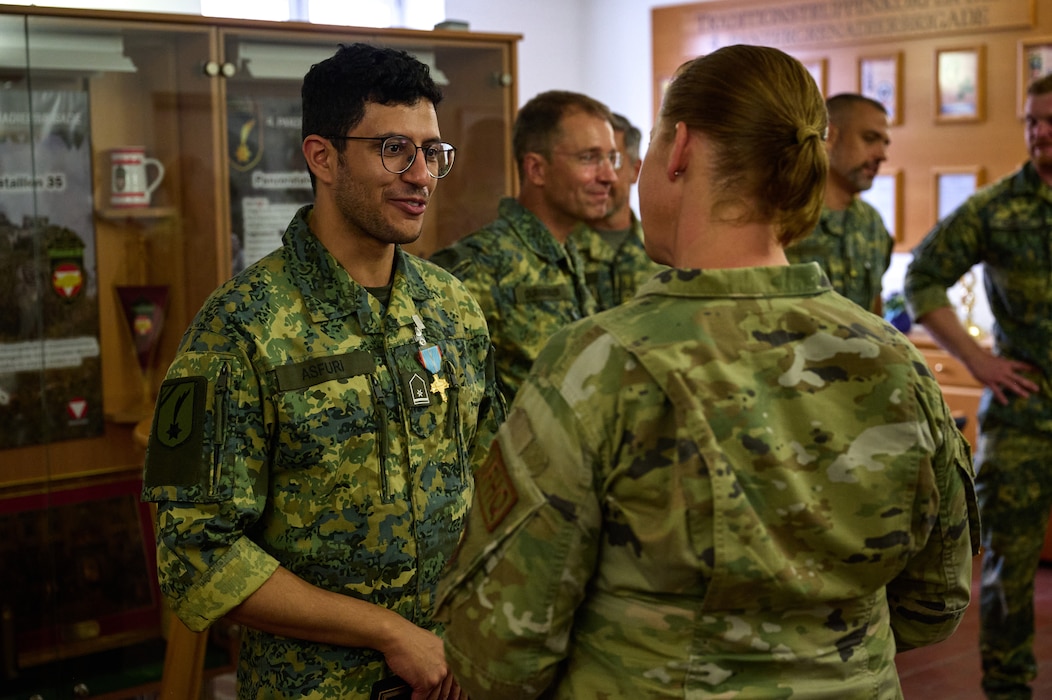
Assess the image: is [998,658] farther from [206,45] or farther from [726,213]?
[206,45]

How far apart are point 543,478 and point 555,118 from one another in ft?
7.09

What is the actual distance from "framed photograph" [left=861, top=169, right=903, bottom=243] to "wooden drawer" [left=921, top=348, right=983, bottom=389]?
28.6 inches

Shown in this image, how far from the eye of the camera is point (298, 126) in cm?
369

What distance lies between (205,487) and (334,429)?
20cm

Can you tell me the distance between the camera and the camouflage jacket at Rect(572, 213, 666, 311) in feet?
12.1

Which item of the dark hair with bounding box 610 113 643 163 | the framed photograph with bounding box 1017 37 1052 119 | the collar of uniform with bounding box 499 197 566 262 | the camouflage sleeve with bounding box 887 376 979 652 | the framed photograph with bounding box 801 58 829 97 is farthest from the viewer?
the framed photograph with bounding box 801 58 829 97

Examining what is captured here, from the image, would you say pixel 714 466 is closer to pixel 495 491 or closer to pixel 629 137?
pixel 495 491

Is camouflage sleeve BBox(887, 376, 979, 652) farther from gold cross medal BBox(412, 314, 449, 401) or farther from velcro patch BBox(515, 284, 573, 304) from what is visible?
velcro patch BBox(515, 284, 573, 304)

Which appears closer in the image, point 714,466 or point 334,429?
point 714,466

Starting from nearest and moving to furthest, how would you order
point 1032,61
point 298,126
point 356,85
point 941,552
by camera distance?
point 941,552
point 356,85
point 298,126
point 1032,61

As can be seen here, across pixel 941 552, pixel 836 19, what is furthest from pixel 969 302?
pixel 941 552

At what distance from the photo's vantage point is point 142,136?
3.43 metres

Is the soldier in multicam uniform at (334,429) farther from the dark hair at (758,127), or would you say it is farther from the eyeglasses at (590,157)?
the eyeglasses at (590,157)

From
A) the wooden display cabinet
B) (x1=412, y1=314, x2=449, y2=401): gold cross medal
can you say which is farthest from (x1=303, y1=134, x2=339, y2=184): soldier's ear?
the wooden display cabinet
